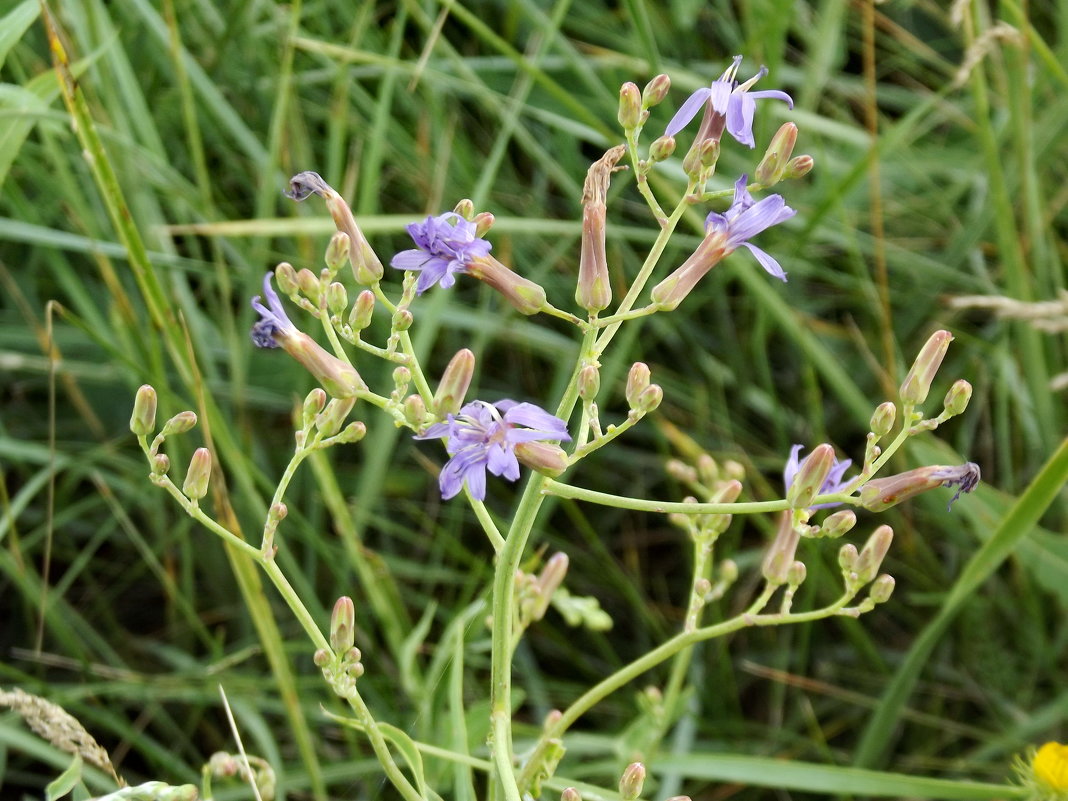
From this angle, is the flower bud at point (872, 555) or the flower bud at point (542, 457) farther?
the flower bud at point (872, 555)

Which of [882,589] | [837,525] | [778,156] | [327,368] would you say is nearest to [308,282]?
[327,368]

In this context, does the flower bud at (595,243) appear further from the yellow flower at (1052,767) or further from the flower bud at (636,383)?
the yellow flower at (1052,767)

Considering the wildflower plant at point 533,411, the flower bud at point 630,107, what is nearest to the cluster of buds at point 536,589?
the wildflower plant at point 533,411

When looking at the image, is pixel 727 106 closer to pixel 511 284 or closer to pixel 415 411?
pixel 511 284

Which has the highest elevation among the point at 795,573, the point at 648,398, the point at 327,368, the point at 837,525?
the point at 327,368

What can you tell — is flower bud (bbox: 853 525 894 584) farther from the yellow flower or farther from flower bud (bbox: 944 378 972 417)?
the yellow flower

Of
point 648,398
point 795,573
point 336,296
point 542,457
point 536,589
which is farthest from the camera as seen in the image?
point 536,589
